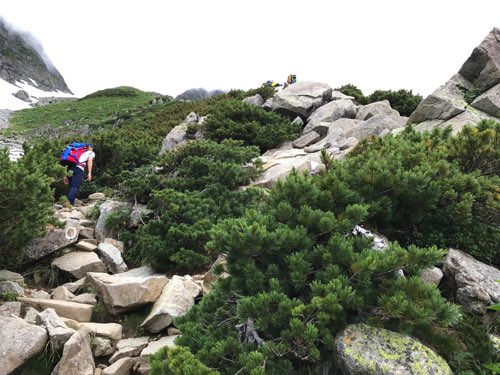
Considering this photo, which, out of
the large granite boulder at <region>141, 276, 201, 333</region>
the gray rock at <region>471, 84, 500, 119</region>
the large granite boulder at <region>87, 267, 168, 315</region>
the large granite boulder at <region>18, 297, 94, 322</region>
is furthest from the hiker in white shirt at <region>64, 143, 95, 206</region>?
the gray rock at <region>471, 84, 500, 119</region>

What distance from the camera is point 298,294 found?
430 cm

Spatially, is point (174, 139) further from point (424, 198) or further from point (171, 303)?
point (424, 198)

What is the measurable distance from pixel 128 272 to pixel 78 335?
8.89 feet

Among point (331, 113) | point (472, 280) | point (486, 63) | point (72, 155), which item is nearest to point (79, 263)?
point (72, 155)

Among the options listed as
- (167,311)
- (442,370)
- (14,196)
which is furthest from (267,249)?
(14,196)

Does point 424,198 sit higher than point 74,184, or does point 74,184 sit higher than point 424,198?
point 424,198

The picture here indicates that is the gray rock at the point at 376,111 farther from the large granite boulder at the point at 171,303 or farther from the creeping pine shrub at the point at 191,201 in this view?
the large granite boulder at the point at 171,303

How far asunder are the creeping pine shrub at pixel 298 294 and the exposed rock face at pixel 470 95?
895 centimetres

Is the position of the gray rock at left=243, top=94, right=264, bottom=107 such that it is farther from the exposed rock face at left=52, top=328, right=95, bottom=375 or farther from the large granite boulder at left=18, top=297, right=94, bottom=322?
the exposed rock face at left=52, top=328, right=95, bottom=375

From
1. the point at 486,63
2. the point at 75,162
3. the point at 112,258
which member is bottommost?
the point at 112,258

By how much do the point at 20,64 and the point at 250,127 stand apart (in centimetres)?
11176

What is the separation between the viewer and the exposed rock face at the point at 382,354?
333 cm

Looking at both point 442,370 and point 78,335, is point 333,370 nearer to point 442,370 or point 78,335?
point 442,370

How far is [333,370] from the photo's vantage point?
377cm
